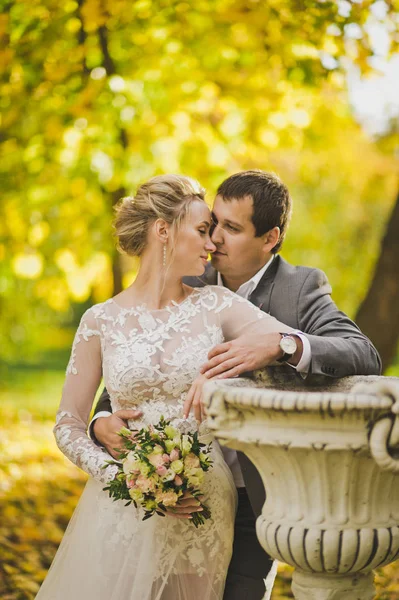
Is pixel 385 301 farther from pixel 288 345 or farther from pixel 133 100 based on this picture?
pixel 288 345

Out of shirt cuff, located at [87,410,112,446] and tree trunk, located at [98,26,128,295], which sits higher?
tree trunk, located at [98,26,128,295]

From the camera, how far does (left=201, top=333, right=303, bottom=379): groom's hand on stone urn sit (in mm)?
2832

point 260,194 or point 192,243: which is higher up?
point 260,194

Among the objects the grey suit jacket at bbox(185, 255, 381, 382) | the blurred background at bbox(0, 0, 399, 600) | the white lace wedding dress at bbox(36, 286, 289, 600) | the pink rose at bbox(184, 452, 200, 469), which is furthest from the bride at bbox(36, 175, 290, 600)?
the blurred background at bbox(0, 0, 399, 600)

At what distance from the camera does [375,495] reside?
95.5 inches

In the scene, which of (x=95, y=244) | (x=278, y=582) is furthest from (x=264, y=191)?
(x=95, y=244)

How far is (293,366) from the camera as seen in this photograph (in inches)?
115

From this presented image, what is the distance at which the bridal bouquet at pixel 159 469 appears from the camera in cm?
265

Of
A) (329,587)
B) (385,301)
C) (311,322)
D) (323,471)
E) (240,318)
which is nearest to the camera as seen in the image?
(323,471)

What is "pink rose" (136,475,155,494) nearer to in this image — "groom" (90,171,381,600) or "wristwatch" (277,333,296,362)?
"groom" (90,171,381,600)

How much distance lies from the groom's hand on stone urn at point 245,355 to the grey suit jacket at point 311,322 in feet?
0.41

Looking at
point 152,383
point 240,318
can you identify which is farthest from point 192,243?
point 152,383

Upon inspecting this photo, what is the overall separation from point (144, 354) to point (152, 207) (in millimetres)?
579

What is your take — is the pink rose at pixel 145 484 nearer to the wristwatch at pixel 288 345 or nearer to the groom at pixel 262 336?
the groom at pixel 262 336
